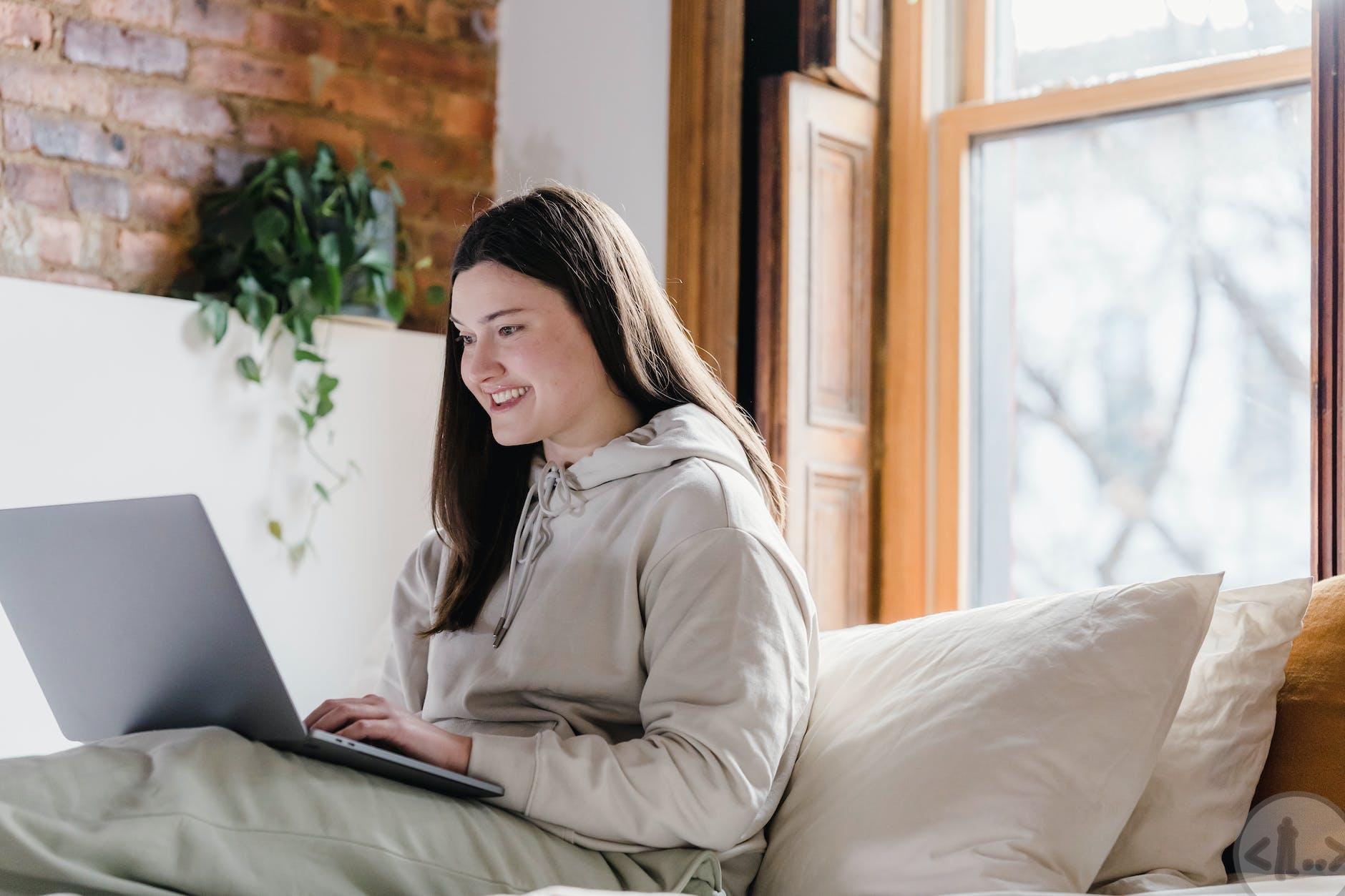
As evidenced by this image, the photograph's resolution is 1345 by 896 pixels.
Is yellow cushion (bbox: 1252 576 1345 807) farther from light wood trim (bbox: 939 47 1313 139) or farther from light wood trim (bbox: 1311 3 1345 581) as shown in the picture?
light wood trim (bbox: 939 47 1313 139)

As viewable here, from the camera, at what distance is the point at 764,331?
2562mm

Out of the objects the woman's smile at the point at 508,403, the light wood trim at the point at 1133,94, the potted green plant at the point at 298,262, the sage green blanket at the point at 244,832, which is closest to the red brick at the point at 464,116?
the potted green plant at the point at 298,262

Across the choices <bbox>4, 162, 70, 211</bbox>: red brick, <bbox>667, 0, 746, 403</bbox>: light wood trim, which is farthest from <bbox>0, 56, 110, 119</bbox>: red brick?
<bbox>667, 0, 746, 403</bbox>: light wood trim

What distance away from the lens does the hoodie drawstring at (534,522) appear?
5.02ft

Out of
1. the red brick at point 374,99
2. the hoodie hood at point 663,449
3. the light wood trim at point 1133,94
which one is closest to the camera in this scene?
the hoodie hood at point 663,449

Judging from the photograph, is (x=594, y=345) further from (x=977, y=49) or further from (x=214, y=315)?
(x=977, y=49)

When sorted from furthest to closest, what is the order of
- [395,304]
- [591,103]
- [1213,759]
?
[591,103], [395,304], [1213,759]

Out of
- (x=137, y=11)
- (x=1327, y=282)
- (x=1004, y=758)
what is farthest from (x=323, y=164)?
(x=1004, y=758)

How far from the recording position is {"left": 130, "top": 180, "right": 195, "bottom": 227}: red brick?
99.4 inches

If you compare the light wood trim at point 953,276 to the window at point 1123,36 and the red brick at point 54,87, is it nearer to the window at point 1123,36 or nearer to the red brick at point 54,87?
the window at point 1123,36

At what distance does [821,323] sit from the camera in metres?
2.59

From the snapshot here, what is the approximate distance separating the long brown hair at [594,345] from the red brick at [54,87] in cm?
115

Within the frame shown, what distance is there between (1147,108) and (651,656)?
4.97 feet

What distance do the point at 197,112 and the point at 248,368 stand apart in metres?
0.52
